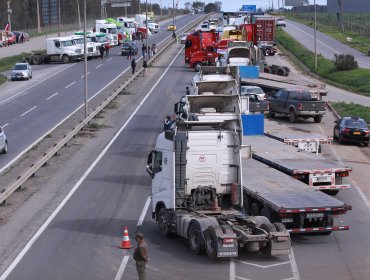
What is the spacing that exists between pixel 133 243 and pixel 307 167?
752 cm

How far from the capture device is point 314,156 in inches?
1157

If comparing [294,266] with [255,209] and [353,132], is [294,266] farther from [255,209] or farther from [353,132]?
[353,132]

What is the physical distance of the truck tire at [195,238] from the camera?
20.4 meters

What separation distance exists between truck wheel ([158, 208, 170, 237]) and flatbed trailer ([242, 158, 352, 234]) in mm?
2595

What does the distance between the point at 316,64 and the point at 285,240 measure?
63.6m

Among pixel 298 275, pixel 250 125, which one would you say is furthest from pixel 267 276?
pixel 250 125

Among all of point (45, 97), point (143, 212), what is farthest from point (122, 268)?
point (45, 97)

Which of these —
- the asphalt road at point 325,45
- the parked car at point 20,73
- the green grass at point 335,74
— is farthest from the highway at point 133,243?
the asphalt road at point 325,45

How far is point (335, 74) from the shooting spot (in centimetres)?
7712

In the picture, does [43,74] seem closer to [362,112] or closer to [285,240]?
[362,112]

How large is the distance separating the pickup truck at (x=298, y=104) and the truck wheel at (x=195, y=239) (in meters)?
27.6

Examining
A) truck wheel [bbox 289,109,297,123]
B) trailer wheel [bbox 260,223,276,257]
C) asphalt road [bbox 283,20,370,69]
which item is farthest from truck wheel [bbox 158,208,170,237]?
asphalt road [bbox 283,20,370,69]

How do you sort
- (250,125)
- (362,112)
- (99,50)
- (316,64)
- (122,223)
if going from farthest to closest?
(99,50)
(316,64)
(362,112)
(250,125)
(122,223)

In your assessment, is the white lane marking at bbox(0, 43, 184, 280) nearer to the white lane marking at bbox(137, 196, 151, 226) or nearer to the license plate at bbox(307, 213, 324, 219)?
the white lane marking at bbox(137, 196, 151, 226)
